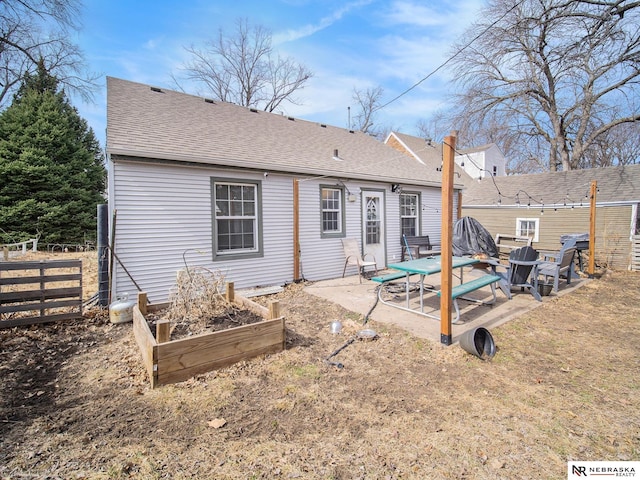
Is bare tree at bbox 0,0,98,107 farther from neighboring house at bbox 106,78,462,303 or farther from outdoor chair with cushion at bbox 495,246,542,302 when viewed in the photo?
outdoor chair with cushion at bbox 495,246,542,302

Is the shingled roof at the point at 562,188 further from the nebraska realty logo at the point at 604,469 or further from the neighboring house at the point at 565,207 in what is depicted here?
the nebraska realty logo at the point at 604,469

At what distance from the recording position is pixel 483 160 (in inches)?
967

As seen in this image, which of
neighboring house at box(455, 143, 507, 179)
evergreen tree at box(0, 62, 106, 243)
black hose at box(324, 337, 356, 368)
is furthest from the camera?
neighboring house at box(455, 143, 507, 179)

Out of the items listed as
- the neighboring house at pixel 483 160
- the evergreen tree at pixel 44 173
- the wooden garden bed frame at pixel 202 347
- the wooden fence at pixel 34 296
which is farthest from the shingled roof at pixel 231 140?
the neighboring house at pixel 483 160

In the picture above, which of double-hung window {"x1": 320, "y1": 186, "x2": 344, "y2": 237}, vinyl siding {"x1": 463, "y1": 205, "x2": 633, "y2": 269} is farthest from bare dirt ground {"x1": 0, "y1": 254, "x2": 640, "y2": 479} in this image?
vinyl siding {"x1": 463, "y1": 205, "x2": 633, "y2": 269}

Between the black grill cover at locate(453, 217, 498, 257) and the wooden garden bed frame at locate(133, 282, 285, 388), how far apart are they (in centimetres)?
814

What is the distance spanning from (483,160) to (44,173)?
92.0 feet

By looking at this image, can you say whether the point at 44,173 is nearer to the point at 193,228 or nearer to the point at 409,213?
the point at 193,228

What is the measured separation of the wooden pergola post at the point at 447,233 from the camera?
3658 mm

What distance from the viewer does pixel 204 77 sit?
2081 centimetres

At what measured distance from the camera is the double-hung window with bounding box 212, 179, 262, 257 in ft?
21.5

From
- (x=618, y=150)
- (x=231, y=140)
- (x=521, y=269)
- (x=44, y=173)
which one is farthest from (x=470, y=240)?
(x=618, y=150)

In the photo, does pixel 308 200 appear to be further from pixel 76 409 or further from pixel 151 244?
pixel 76 409

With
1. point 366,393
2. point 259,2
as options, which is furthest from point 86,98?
point 366,393
